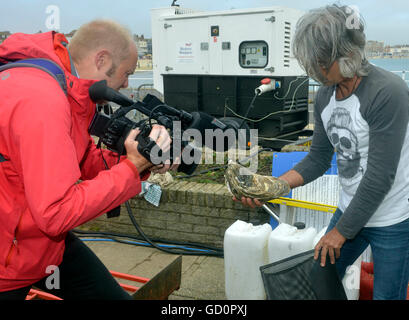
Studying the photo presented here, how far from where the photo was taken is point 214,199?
13.3ft

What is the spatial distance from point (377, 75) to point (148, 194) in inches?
113

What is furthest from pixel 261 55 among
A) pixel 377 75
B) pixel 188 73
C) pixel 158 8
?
pixel 377 75

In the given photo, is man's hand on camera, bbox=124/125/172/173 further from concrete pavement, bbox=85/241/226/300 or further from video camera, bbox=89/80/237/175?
concrete pavement, bbox=85/241/226/300

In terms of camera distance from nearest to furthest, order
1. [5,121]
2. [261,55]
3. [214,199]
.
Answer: [5,121], [214,199], [261,55]

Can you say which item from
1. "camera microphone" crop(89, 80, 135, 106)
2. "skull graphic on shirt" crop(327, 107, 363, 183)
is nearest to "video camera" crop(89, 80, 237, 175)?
"camera microphone" crop(89, 80, 135, 106)

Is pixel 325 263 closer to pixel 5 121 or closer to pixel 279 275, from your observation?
pixel 279 275

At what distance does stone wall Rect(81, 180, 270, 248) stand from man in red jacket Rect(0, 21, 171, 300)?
6.47 ft

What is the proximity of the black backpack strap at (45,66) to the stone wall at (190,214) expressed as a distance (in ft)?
8.43

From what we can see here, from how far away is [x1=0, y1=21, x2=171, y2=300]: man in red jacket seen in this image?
1467 mm

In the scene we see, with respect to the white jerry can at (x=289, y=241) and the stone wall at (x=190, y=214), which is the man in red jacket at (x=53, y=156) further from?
the stone wall at (x=190, y=214)

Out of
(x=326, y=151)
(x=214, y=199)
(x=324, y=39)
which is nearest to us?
(x=324, y=39)

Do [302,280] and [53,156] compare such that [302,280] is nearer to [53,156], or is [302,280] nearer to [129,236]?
[53,156]

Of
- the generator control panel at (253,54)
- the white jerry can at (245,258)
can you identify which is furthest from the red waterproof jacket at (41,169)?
the generator control panel at (253,54)

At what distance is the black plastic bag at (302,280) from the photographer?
209 centimetres
